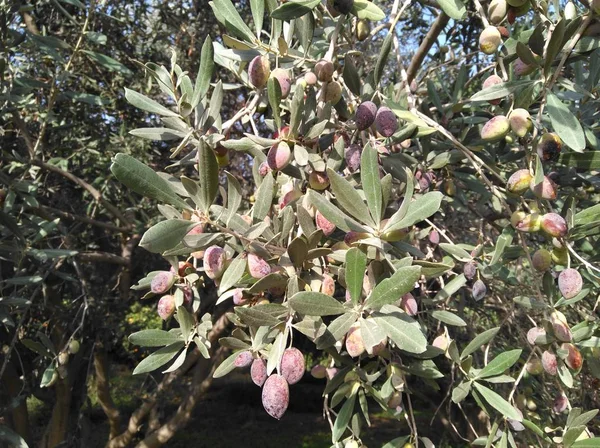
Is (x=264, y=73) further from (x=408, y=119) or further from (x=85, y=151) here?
(x=85, y=151)

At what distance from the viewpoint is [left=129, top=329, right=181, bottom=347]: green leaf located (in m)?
1.07

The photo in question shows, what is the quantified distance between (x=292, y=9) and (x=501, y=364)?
34.3 inches

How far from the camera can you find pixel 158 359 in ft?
3.63

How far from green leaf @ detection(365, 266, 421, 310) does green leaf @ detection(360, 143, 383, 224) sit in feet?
0.39

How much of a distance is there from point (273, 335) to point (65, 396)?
334 cm

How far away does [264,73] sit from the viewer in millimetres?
963

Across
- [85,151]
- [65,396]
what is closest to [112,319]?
[65,396]

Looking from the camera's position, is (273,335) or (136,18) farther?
(136,18)

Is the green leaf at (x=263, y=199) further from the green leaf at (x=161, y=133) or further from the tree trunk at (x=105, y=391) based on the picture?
the tree trunk at (x=105, y=391)

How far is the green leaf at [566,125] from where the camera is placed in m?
0.91

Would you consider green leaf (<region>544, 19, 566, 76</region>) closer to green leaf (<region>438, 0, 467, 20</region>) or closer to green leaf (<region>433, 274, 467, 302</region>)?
green leaf (<region>438, 0, 467, 20</region>)

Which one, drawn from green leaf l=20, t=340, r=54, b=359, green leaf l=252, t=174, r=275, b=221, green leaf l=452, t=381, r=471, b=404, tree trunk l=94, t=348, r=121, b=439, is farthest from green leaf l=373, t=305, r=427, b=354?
tree trunk l=94, t=348, r=121, b=439

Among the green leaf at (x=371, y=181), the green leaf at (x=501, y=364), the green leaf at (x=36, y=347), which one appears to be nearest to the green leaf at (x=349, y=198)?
the green leaf at (x=371, y=181)

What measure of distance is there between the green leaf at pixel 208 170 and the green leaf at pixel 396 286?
0.29 m
